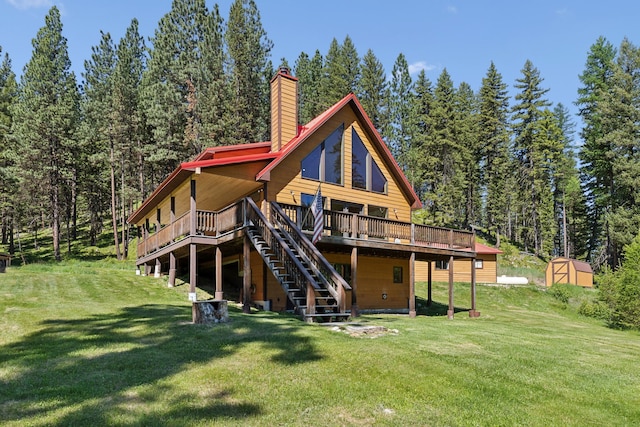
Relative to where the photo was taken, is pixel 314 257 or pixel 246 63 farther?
pixel 246 63

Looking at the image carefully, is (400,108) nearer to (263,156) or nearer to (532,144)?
(532,144)

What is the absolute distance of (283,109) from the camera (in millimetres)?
18703

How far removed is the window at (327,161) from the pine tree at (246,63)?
18346 mm

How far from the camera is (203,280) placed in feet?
68.7

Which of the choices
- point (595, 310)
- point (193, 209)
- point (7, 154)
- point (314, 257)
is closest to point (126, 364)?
point (314, 257)

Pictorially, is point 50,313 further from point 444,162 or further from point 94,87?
point 444,162

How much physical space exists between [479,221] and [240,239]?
2439 inches

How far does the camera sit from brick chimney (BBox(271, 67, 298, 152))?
18.4 meters

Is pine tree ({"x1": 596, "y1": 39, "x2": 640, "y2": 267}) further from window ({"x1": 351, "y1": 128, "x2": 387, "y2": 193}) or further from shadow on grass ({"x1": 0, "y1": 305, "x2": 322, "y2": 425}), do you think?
shadow on grass ({"x1": 0, "y1": 305, "x2": 322, "y2": 425})

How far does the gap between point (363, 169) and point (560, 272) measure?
28782 millimetres

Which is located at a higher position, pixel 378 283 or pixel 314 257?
pixel 314 257

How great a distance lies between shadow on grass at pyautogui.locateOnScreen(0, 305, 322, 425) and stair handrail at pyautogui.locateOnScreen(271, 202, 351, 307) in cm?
159

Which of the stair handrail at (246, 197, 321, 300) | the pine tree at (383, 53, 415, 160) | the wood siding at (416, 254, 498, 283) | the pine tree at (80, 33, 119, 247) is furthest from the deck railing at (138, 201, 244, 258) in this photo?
the pine tree at (383, 53, 415, 160)

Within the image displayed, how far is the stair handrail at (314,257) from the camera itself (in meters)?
11.0
